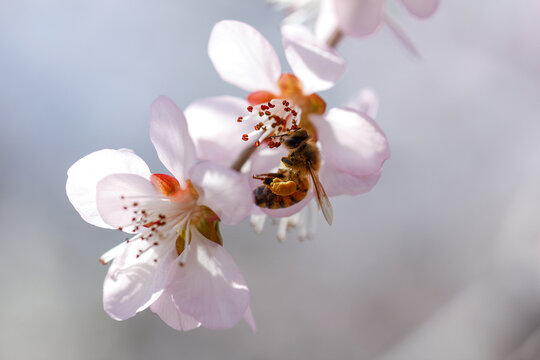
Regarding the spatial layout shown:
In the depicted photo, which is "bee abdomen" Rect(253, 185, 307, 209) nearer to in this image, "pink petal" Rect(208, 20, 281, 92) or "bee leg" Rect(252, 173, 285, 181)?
"bee leg" Rect(252, 173, 285, 181)

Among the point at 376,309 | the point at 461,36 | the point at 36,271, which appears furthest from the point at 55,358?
the point at 461,36

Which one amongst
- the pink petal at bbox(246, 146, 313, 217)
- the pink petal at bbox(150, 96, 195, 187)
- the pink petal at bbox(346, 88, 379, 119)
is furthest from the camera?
the pink petal at bbox(346, 88, 379, 119)

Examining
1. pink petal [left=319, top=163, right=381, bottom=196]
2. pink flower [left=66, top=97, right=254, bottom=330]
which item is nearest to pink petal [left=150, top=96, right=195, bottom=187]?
pink flower [left=66, top=97, right=254, bottom=330]

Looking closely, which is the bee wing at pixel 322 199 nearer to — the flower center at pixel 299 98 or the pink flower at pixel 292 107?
the pink flower at pixel 292 107

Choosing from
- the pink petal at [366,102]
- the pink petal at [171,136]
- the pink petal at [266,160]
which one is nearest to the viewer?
the pink petal at [171,136]

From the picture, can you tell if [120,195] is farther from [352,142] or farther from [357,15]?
[357,15]

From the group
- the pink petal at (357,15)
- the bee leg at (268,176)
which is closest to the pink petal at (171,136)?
the bee leg at (268,176)

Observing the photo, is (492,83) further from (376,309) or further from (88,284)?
(88,284)
